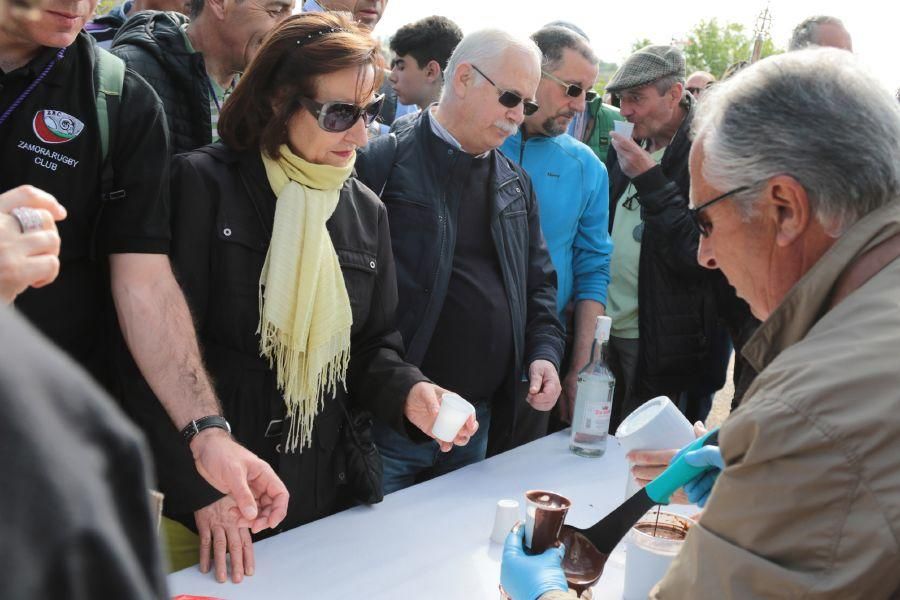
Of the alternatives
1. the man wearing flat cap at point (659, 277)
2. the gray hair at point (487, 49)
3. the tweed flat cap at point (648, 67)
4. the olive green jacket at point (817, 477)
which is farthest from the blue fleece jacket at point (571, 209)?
the olive green jacket at point (817, 477)

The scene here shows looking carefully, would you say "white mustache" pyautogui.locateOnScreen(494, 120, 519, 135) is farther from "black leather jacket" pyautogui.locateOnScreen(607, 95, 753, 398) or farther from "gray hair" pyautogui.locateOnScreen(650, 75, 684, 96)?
"gray hair" pyautogui.locateOnScreen(650, 75, 684, 96)

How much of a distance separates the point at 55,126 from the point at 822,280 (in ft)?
5.03

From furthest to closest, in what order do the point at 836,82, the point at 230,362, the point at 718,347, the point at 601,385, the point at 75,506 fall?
1. the point at 718,347
2. the point at 601,385
3. the point at 230,362
4. the point at 836,82
5. the point at 75,506

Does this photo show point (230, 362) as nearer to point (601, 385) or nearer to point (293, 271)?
point (293, 271)

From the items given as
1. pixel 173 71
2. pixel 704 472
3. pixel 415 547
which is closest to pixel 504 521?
pixel 415 547

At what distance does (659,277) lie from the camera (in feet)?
12.5

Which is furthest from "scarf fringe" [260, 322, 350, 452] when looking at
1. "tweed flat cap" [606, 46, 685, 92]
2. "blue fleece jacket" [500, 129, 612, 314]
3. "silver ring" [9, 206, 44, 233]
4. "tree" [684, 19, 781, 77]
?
"tree" [684, 19, 781, 77]

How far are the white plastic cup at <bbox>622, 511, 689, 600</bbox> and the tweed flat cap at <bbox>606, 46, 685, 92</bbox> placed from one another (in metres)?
2.75

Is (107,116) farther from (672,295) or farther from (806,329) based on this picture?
(672,295)

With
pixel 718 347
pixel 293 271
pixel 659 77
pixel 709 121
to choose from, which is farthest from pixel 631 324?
pixel 709 121

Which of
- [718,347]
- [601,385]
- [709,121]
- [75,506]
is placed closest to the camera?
[75,506]

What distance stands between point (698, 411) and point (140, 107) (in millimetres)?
3156

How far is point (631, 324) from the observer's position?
3.91 meters

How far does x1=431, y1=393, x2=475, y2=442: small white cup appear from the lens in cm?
204
